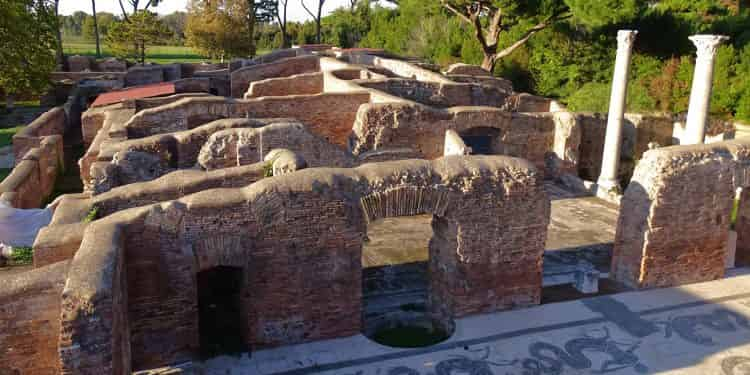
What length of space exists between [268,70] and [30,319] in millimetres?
19963

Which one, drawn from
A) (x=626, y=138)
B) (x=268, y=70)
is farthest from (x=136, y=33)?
(x=626, y=138)

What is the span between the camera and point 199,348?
732 centimetres

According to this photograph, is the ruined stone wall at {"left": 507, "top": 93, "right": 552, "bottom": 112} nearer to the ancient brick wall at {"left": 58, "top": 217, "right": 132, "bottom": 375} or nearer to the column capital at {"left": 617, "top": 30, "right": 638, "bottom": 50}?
the column capital at {"left": 617, "top": 30, "right": 638, "bottom": 50}

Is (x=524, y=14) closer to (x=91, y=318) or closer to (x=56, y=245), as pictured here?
(x=56, y=245)

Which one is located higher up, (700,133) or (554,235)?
(700,133)

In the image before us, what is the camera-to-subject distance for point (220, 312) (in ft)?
27.3

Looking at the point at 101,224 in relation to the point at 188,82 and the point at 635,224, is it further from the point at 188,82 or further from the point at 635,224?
the point at 188,82

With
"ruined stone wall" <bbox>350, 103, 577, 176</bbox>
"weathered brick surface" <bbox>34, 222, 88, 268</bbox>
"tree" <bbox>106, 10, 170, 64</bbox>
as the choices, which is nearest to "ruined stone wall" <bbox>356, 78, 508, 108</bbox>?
"ruined stone wall" <bbox>350, 103, 577, 176</bbox>

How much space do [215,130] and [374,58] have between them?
58.0 feet

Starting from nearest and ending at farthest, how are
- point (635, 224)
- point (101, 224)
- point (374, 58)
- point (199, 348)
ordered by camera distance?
1. point (101, 224)
2. point (199, 348)
3. point (635, 224)
4. point (374, 58)

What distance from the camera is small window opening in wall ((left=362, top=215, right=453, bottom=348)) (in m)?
8.38

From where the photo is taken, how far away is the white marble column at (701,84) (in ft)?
44.9

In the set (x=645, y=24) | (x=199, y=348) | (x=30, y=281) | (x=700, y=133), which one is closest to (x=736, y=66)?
(x=645, y=24)

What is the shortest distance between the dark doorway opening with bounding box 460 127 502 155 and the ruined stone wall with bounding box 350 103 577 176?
0.17m
